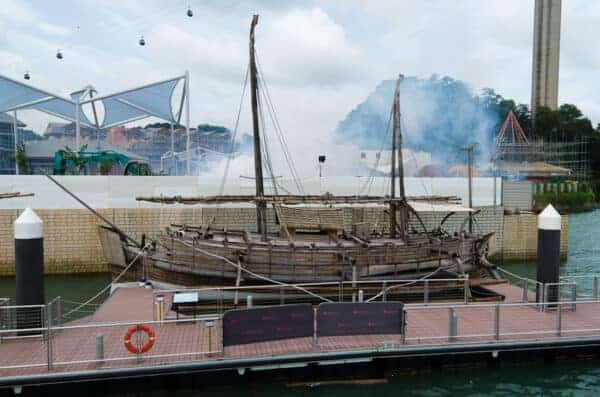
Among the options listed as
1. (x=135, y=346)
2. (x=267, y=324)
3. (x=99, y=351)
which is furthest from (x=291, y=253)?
(x=99, y=351)

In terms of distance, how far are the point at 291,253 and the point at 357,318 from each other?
7.23 metres

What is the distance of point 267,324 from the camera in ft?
38.3

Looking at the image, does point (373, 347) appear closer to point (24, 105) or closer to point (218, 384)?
point (218, 384)

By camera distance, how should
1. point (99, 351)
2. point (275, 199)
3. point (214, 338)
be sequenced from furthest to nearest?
point (275, 199), point (214, 338), point (99, 351)

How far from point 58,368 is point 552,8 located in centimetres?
15967

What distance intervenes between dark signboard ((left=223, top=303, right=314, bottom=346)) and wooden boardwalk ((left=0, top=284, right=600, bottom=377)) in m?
0.38

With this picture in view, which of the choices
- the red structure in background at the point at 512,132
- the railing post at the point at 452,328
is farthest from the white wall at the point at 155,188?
the red structure in background at the point at 512,132

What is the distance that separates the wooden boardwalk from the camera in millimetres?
11055

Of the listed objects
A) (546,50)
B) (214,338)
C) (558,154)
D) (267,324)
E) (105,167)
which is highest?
(546,50)

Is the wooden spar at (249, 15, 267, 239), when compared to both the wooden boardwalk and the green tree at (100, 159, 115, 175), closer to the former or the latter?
the wooden boardwalk

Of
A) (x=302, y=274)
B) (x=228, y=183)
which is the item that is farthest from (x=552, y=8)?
(x=302, y=274)

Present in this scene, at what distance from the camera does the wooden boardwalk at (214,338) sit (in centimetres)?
1105

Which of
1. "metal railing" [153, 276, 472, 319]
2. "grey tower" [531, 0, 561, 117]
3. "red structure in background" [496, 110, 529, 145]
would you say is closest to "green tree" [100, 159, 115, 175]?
"metal railing" [153, 276, 472, 319]

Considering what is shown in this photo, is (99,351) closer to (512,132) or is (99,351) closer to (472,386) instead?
(472,386)
